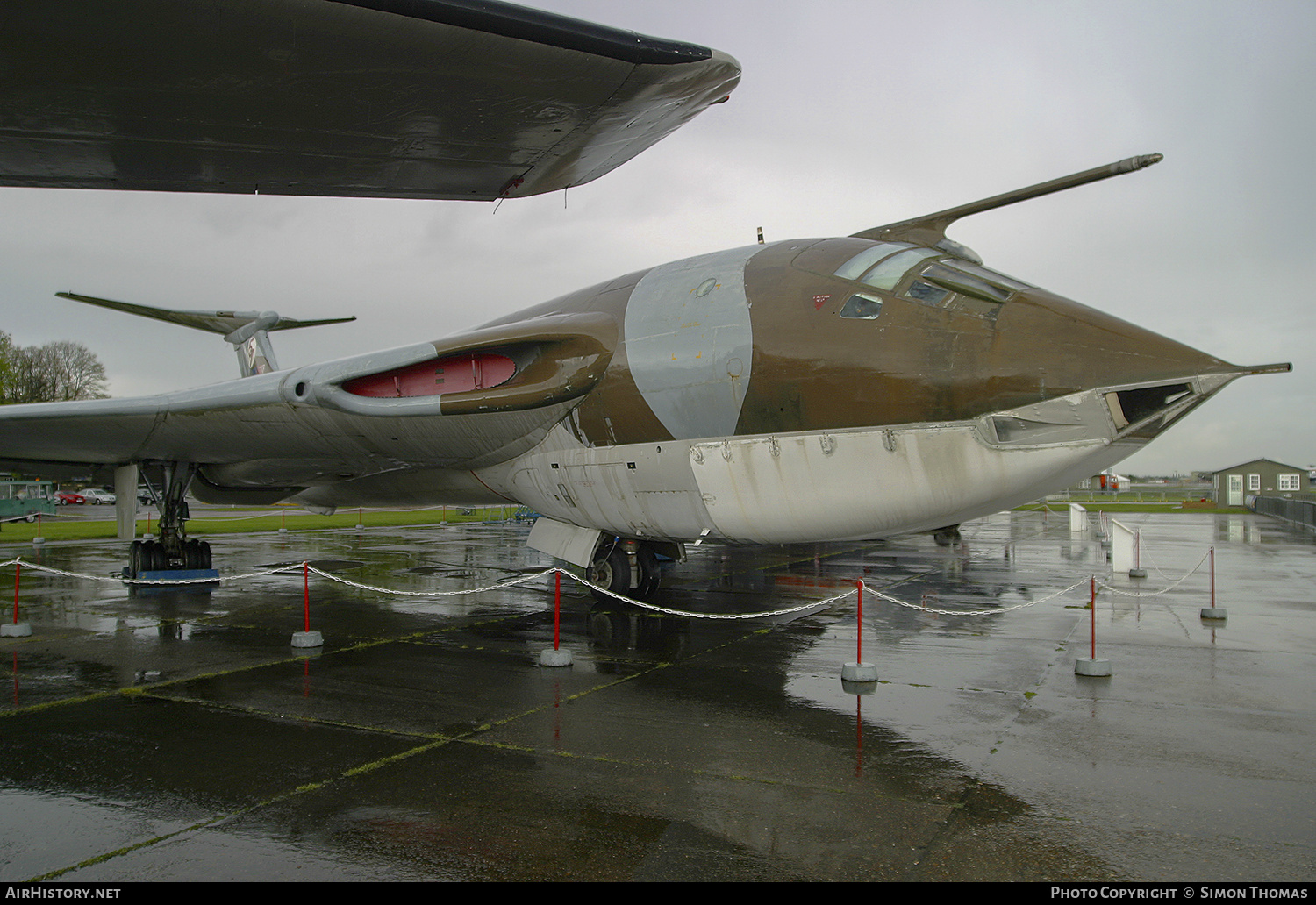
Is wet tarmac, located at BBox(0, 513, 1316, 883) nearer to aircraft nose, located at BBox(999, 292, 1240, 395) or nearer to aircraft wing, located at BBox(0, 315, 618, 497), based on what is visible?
aircraft wing, located at BBox(0, 315, 618, 497)

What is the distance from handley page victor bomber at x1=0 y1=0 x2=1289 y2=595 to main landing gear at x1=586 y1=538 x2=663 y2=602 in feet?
0.13

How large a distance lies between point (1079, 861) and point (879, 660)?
4377mm

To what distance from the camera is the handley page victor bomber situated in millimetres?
4438

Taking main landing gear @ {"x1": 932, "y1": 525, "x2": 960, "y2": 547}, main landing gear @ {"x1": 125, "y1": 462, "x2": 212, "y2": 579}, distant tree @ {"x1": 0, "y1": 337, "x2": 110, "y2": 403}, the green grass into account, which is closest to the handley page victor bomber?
main landing gear @ {"x1": 125, "y1": 462, "x2": 212, "y2": 579}

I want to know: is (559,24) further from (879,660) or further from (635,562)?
(635,562)

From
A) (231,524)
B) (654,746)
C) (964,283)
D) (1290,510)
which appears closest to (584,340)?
(964,283)

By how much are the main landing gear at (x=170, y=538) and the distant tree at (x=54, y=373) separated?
2219 inches

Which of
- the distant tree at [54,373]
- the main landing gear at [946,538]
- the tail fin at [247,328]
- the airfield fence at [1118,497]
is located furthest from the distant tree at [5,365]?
the airfield fence at [1118,497]

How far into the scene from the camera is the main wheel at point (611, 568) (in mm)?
10844

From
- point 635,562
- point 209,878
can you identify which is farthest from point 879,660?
point 209,878

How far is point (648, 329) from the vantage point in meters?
8.62

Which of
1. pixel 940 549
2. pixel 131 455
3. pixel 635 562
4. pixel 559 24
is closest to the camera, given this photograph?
pixel 559 24

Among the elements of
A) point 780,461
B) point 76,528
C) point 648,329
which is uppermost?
point 648,329

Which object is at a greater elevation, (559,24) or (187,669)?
(559,24)
